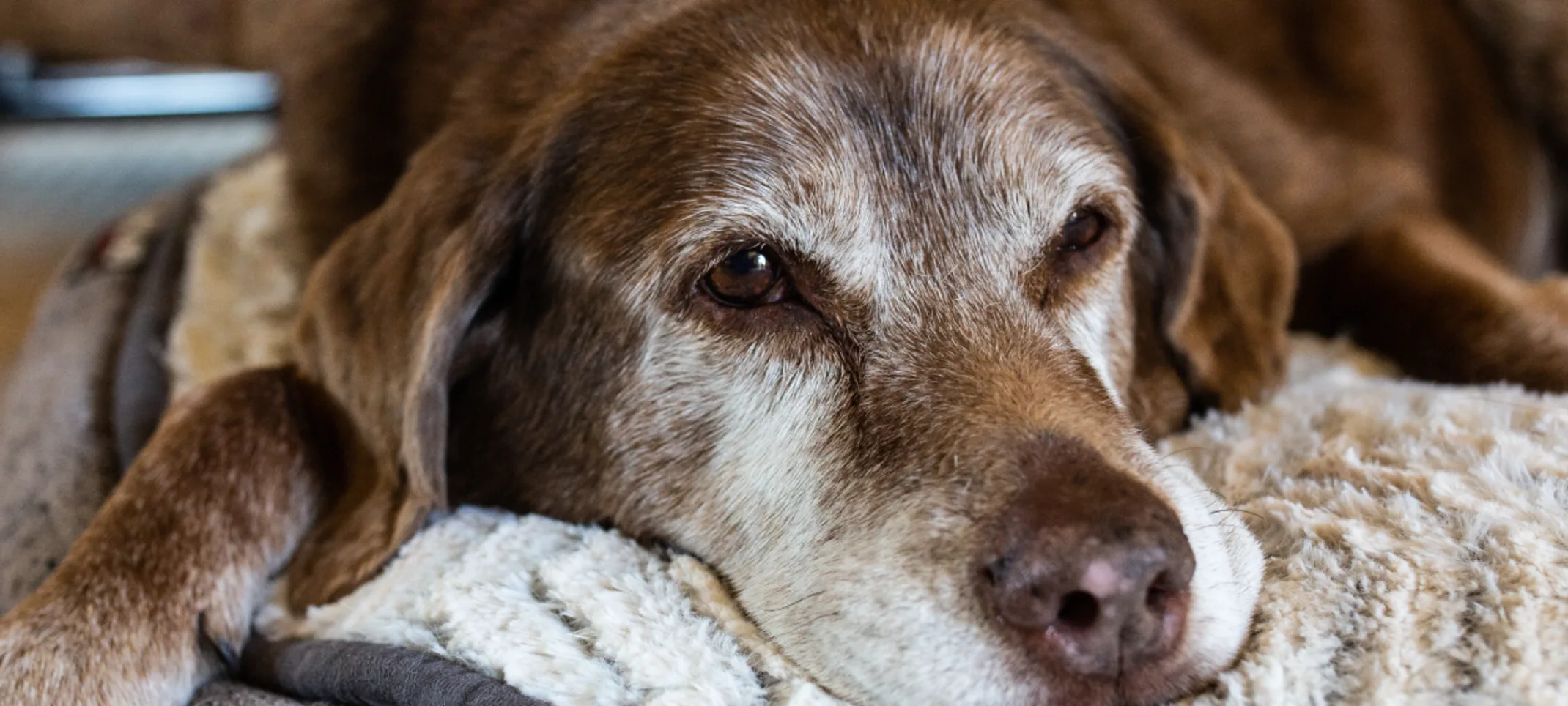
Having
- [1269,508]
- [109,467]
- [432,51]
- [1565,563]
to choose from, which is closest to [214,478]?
[109,467]

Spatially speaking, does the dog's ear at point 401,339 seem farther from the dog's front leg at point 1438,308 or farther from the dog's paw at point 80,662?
the dog's front leg at point 1438,308

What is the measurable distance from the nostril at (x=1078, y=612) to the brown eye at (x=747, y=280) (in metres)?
0.58

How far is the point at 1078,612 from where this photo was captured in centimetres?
122

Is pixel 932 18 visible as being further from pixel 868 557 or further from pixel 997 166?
pixel 868 557

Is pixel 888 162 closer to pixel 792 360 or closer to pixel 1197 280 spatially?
pixel 792 360

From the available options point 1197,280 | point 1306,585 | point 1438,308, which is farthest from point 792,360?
point 1438,308

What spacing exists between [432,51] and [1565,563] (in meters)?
1.74

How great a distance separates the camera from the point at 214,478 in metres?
1.72

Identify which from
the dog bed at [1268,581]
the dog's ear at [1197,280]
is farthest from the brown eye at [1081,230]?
the dog bed at [1268,581]

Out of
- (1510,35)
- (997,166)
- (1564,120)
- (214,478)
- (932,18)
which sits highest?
(932,18)

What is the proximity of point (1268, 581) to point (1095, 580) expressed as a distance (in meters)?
0.32

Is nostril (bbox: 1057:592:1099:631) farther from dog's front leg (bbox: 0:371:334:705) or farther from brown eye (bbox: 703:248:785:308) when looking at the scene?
dog's front leg (bbox: 0:371:334:705)

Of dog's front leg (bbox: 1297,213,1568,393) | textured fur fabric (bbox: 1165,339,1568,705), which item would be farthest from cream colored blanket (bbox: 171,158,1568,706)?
dog's front leg (bbox: 1297,213,1568,393)

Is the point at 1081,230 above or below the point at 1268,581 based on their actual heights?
above
